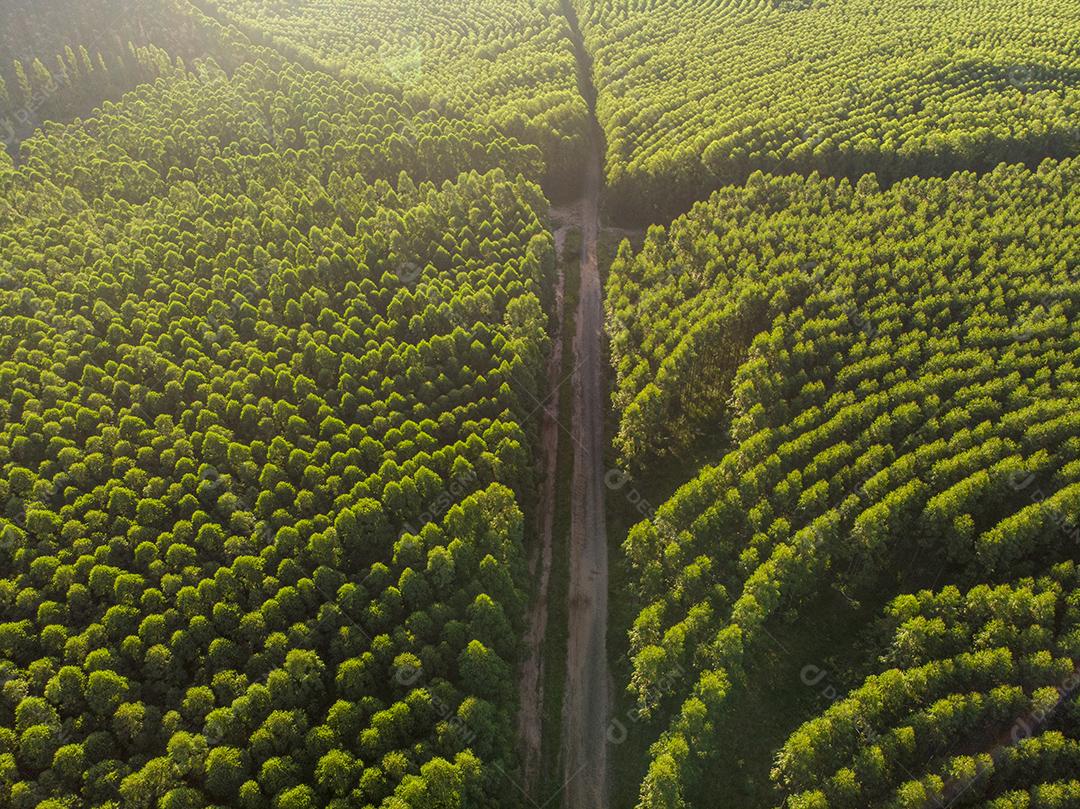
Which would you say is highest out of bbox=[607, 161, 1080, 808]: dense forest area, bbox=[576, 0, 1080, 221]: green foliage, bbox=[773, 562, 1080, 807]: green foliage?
bbox=[576, 0, 1080, 221]: green foliage

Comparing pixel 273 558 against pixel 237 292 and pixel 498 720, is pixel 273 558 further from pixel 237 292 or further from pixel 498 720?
pixel 237 292

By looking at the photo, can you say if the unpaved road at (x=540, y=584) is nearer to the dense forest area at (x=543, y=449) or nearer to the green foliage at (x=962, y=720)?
the dense forest area at (x=543, y=449)

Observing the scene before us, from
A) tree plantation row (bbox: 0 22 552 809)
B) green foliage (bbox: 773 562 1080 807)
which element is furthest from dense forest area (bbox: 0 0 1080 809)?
tree plantation row (bbox: 0 22 552 809)

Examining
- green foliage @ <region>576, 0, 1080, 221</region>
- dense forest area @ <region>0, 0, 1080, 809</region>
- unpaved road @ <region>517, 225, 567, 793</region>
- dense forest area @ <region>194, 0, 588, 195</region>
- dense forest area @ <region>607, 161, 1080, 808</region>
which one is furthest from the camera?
dense forest area @ <region>194, 0, 588, 195</region>

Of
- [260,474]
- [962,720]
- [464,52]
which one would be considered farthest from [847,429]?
[464,52]

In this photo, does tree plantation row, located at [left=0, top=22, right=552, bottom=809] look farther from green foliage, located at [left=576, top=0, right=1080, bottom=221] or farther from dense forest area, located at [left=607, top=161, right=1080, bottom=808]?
green foliage, located at [left=576, top=0, right=1080, bottom=221]

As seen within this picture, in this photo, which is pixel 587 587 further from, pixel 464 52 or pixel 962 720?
pixel 464 52
